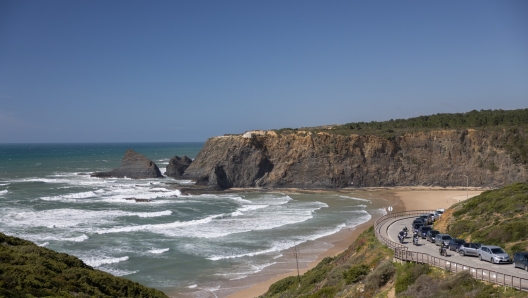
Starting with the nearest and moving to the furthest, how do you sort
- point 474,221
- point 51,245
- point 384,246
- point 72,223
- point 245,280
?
point 384,246 → point 474,221 → point 245,280 → point 51,245 → point 72,223

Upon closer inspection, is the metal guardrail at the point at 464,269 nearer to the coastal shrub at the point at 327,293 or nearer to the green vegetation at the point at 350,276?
the green vegetation at the point at 350,276

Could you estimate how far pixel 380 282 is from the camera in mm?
16141

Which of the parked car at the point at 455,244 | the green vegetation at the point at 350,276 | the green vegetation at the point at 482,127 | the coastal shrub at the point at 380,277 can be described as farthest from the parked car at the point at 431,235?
the green vegetation at the point at 482,127

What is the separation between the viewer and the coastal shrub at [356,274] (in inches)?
695

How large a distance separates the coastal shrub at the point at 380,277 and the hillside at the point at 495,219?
5.51 m

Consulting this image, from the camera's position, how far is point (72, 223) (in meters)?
41.1

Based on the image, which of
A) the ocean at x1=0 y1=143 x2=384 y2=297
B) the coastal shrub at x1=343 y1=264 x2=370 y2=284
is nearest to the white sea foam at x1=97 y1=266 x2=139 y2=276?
the ocean at x1=0 y1=143 x2=384 y2=297

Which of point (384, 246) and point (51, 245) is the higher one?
point (384, 246)

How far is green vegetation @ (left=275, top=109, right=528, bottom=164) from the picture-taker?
2591 inches

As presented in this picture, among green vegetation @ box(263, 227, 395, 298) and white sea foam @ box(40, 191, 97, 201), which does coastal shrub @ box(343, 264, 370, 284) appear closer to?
green vegetation @ box(263, 227, 395, 298)

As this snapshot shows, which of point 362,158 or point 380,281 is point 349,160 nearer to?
point 362,158

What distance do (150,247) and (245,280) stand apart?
33.5 feet

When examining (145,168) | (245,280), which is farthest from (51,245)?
(145,168)

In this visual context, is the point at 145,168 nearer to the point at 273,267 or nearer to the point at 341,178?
the point at 341,178
